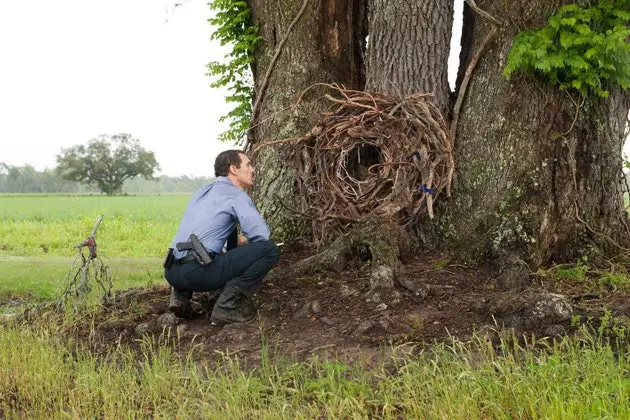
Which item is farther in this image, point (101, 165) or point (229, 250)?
point (101, 165)

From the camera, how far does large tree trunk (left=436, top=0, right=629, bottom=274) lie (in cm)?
671

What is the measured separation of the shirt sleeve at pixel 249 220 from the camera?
18.9ft

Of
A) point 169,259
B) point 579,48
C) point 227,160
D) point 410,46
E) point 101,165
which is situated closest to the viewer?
point 227,160

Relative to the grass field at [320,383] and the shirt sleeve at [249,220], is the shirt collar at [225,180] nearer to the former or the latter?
the shirt sleeve at [249,220]

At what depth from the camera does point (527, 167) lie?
6.75 metres

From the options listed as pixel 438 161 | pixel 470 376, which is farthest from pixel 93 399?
pixel 438 161

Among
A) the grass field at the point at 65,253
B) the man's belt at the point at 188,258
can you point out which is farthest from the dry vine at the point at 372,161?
the grass field at the point at 65,253

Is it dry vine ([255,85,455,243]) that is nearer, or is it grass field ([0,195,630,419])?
grass field ([0,195,630,419])

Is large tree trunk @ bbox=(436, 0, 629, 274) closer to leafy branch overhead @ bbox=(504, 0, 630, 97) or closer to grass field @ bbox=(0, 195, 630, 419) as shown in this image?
leafy branch overhead @ bbox=(504, 0, 630, 97)

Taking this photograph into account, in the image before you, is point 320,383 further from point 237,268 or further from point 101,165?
point 101,165

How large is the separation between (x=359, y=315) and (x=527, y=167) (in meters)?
2.28

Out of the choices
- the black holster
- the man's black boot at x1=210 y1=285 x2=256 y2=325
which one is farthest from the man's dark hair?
the man's black boot at x1=210 y1=285 x2=256 y2=325

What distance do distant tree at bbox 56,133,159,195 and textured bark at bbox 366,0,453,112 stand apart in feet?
255

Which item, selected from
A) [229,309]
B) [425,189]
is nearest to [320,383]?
[229,309]
